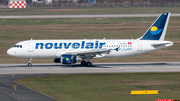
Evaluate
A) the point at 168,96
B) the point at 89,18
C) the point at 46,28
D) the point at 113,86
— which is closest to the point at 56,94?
the point at 113,86

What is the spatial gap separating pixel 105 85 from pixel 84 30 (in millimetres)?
49830

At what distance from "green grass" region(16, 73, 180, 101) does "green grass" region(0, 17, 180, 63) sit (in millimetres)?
17259

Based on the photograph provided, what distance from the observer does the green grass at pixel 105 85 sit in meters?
26.6

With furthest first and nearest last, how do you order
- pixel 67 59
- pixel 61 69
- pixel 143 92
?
1. pixel 61 69
2. pixel 67 59
3. pixel 143 92

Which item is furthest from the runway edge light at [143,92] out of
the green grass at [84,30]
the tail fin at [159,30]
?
the green grass at [84,30]

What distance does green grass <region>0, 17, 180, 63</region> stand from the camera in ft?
197

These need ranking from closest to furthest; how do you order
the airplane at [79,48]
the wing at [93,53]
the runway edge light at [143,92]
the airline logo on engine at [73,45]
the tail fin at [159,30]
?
the runway edge light at [143,92], the wing at [93,53], the airplane at [79,48], the airline logo on engine at [73,45], the tail fin at [159,30]

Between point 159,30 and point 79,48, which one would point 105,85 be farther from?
point 159,30

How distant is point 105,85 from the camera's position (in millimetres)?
31375

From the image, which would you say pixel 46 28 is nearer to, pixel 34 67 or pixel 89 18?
pixel 89 18

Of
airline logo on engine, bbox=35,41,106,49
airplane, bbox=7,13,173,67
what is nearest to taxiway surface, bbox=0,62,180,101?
airplane, bbox=7,13,173,67

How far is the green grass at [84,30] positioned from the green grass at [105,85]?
17.3 metres

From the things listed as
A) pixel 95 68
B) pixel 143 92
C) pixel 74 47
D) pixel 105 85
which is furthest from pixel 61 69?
pixel 143 92

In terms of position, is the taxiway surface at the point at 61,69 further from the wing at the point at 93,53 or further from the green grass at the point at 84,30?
the green grass at the point at 84,30
